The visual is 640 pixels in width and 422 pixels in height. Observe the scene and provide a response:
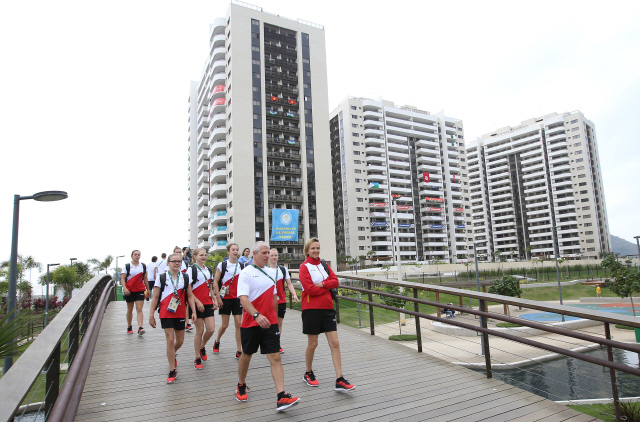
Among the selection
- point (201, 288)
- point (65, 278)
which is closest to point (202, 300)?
point (201, 288)

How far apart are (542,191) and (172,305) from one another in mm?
116229

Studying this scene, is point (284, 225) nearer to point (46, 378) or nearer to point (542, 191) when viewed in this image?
point (46, 378)

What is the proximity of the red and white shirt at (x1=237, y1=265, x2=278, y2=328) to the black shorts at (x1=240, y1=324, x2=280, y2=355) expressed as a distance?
0.10 metres

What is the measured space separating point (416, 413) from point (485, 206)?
406 ft

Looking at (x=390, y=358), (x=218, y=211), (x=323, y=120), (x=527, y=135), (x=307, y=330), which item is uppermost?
(x=527, y=135)

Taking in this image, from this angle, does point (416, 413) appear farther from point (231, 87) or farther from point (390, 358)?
point (231, 87)

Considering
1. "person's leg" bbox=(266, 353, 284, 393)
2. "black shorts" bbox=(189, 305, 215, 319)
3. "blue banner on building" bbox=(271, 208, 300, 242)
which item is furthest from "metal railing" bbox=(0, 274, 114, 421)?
"blue banner on building" bbox=(271, 208, 300, 242)

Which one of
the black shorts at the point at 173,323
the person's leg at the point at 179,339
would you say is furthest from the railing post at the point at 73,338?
the person's leg at the point at 179,339

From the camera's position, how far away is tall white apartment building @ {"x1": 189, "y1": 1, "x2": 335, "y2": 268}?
2228 inches

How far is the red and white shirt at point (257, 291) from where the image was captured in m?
4.58

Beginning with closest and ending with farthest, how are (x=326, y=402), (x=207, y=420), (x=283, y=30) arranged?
(x=207, y=420), (x=326, y=402), (x=283, y=30)

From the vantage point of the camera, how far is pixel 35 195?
930cm

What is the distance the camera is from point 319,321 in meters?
5.12

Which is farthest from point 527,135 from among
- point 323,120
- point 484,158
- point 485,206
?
point 323,120
